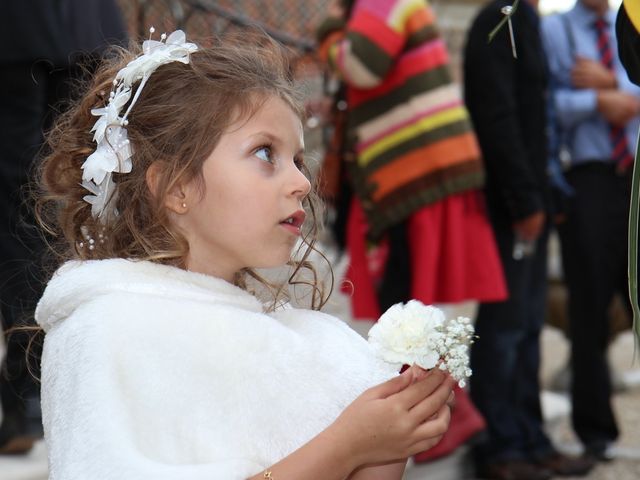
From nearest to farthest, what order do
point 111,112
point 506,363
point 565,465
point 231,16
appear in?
point 111,112 < point 506,363 < point 565,465 < point 231,16

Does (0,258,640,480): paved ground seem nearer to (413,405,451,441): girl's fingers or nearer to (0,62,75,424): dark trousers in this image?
(0,62,75,424): dark trousers

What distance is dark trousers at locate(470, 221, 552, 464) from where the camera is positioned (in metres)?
4.50

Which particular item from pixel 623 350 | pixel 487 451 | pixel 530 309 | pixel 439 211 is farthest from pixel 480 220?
pixel 623 350

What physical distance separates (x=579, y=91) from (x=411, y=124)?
1.06 metres

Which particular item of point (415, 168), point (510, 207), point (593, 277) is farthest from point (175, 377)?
point (593, 277)

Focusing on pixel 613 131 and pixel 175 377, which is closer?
pixel 175 377

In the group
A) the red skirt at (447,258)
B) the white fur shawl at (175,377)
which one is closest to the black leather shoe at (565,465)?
the red skirt at (447,258)

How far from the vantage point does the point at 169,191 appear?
2.02m

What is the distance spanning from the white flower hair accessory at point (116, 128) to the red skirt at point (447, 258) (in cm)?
213

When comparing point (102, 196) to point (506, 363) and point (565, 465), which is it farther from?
point (565, 465)

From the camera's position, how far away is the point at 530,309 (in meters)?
4.74

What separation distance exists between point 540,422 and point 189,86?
3178mm

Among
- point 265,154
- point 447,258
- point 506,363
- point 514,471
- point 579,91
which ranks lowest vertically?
point 514,471

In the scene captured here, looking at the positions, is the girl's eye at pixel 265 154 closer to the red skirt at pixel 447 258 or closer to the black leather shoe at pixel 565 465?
the red skirt at pixel 447 258
